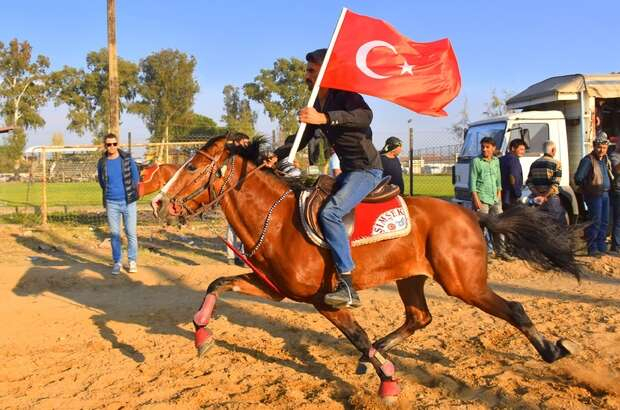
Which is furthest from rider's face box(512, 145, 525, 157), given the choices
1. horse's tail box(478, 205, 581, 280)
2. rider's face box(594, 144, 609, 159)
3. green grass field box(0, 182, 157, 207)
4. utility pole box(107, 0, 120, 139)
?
green grass field box(0, 182, 157, 207)

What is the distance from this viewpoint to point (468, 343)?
5961 millimetres

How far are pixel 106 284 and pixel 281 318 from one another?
135 inches

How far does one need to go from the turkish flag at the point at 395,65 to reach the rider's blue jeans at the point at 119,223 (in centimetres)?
572

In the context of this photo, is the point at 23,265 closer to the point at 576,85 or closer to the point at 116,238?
the point at 116,238

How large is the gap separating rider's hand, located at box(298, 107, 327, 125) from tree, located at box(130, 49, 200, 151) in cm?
6546

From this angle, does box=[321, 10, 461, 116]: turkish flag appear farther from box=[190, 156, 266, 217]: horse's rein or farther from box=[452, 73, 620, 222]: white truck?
box=[452, 73, 620, 222]: white truck

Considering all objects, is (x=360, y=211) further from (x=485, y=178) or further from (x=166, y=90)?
(x=166, y=90)

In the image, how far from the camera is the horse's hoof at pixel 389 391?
4.48 m

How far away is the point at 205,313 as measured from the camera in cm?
487

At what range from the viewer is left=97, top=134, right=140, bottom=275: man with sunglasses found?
9.41 meters

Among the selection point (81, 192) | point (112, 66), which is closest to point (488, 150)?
point (112, 66)

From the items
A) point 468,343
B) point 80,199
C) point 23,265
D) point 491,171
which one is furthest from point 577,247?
point 80,199

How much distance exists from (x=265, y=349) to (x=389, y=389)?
1789mm

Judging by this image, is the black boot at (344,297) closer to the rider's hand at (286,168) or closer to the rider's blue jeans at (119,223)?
the rider's hand at (286,168)
